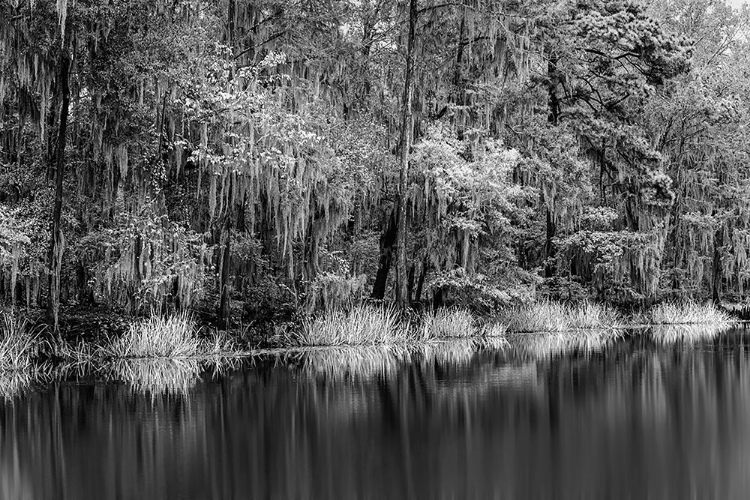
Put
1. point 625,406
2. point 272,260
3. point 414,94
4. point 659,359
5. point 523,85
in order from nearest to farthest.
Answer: point 625,406 < point 659,359 < point 272,260 < point 414,94 < point 523,85

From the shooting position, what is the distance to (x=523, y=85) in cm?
2695

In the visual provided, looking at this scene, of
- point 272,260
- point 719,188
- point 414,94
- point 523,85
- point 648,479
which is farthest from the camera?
point 719,188

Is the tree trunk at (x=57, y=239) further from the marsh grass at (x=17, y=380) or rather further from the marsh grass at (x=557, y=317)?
the marsh grass at (x=557, y=317)

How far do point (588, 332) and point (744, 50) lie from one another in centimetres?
1540

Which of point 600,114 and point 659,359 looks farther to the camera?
point 600,114

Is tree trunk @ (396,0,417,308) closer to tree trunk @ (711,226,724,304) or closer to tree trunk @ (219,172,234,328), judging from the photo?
tree trunk @ (219,172,234,328)

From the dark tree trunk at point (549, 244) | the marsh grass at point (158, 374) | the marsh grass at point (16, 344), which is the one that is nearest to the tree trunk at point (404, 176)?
the marsh grass at point (158, 374)

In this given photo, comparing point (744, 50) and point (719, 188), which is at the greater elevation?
point (744, 50)

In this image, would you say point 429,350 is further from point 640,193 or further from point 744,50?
point 744,50

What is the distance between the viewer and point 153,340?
54.1 feet

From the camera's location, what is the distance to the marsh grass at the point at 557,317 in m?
26.6

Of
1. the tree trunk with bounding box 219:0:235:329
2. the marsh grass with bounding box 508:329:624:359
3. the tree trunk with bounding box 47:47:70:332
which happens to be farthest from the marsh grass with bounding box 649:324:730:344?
the tree trunk with bounding box 47:47:70:332

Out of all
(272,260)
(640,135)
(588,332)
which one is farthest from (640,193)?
(272,260)

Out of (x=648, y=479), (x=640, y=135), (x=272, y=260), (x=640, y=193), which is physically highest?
(x=640, y=135)
